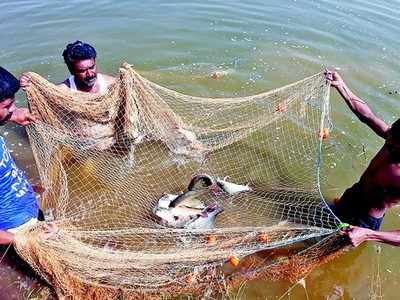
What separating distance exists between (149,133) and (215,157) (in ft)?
2.89

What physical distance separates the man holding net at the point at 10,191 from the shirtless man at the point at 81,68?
4.03ft

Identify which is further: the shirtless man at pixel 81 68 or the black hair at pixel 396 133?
the shirtless man at pixel 81 68

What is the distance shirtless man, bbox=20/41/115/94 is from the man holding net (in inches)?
48.4

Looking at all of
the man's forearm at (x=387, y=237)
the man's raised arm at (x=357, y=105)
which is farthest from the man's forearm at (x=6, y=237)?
the man's raised arm at (x=357, y=105)

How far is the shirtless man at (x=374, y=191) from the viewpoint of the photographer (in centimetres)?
343

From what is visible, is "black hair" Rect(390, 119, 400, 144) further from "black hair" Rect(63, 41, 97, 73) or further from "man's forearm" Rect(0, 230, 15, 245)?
"black hair" Rect(63, 41, 97, 73)

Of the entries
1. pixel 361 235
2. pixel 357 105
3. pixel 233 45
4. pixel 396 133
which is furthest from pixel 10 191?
pixel 233 45

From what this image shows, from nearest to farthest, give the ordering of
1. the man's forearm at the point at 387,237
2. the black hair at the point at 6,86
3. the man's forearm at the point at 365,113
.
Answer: the black hair at the point at 6,86, the man's forearm at the point at 387,237, the man's forearm at the point at 365,113

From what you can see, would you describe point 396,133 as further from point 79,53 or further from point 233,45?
point 233,45

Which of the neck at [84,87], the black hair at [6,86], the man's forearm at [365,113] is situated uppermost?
the black hair at [6,86]

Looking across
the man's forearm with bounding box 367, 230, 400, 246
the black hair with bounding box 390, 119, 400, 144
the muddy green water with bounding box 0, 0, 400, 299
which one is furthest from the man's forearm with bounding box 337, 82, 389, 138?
the muddy green water with bounding box 0, 0, 400, 299

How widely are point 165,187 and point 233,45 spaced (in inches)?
163

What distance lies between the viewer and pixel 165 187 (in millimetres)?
5078

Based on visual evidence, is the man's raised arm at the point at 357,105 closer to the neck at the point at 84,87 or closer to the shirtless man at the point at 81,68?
the shirtless man at the point at 81,68
